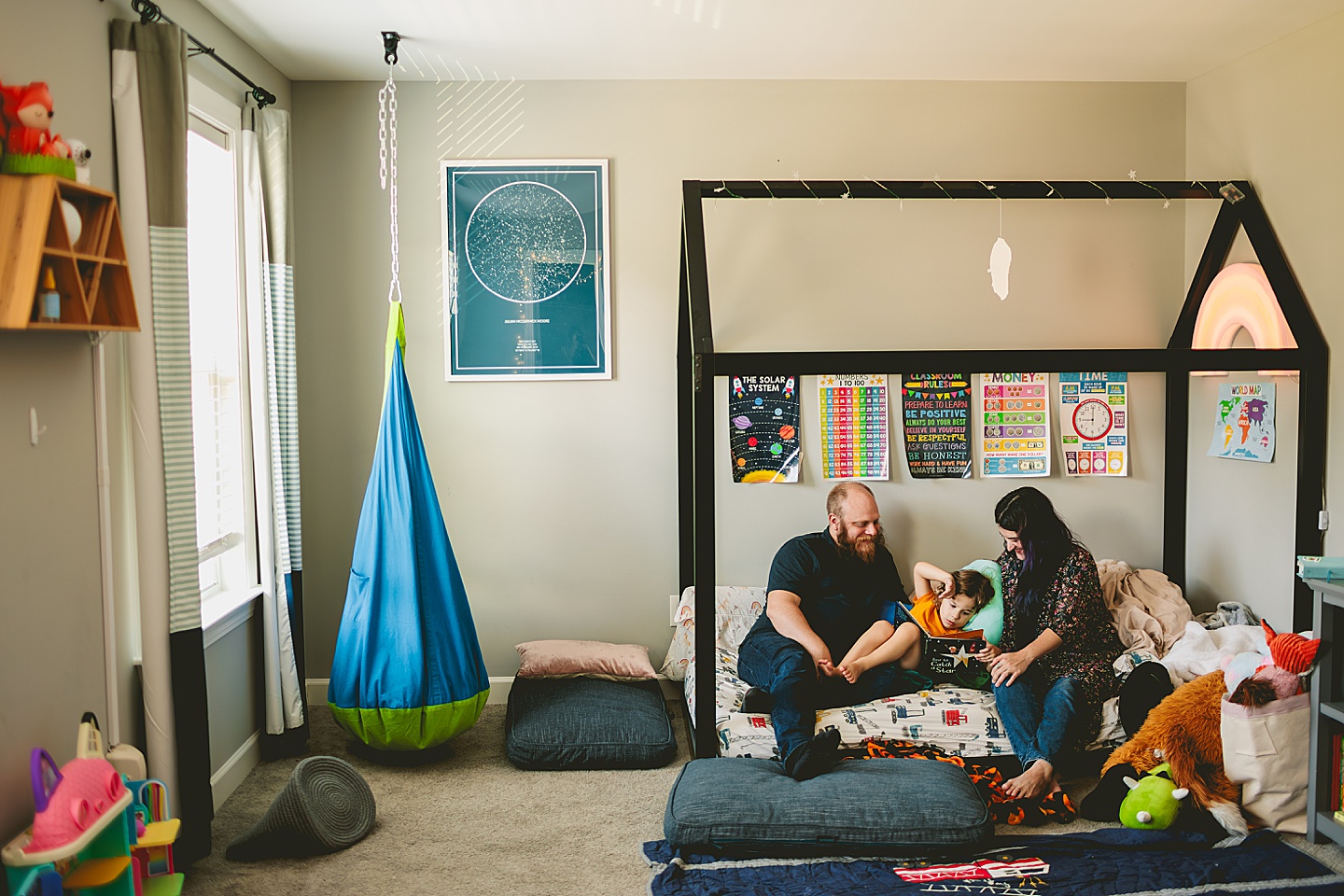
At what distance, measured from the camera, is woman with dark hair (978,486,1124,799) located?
9.57 ft

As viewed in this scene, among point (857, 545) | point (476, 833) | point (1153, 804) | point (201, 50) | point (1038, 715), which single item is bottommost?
point (476, 833)

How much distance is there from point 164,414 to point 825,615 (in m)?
2.09

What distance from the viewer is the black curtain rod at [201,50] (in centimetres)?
240

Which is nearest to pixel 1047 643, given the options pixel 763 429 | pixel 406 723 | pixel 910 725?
pixel 910 725

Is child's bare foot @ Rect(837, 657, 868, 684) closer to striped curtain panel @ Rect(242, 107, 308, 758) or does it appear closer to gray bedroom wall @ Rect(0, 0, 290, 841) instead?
striped curtain panel @ Rect(242, 107, 308, 758)

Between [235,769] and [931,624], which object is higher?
Answer: [931,624]

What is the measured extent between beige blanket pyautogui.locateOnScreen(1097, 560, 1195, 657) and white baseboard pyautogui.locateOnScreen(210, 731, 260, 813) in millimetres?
2885

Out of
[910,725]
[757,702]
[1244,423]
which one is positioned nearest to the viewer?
[910,725]

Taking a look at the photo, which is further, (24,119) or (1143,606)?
(1143,606)

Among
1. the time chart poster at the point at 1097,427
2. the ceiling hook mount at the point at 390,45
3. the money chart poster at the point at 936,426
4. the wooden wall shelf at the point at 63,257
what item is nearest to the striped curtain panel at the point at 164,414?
the wooden wall shelf at the point at 63,257

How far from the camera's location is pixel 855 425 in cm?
379

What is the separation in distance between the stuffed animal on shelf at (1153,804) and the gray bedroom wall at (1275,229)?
3.54 feet

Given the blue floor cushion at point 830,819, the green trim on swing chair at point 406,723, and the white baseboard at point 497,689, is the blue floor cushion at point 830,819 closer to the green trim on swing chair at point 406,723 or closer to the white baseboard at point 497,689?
the green trim on swing chair at point 406,723

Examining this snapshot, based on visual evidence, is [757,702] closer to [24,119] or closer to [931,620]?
[931,620]
